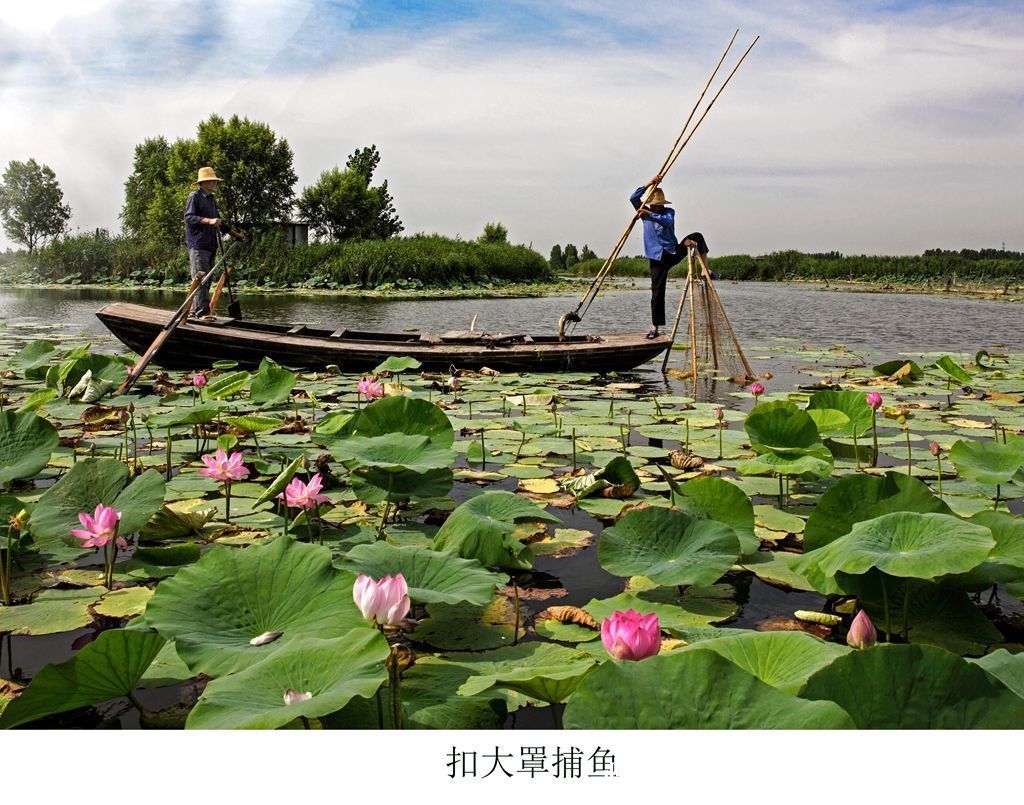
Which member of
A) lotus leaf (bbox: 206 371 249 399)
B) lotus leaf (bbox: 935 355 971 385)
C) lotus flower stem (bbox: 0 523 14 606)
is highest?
lotus leaf (bbox: 935 355 971 385)

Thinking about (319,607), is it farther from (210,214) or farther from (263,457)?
(210,214)

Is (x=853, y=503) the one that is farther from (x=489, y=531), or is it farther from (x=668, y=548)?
(x=489, y=531)

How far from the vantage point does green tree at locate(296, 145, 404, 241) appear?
3045 centimetres

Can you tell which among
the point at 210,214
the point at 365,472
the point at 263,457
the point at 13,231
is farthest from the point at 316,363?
the point at 13,231

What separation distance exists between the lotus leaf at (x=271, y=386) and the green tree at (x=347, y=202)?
27296 millimetres

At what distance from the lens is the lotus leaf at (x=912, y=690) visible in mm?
848

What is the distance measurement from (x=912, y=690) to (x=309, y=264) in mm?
23705

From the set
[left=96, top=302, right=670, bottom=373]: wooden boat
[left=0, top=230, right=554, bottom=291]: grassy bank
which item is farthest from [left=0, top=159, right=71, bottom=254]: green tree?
[left=96, top=302, right=670, bottom=373]: wooden boat

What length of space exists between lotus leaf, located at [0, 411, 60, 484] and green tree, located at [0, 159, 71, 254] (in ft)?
52.6

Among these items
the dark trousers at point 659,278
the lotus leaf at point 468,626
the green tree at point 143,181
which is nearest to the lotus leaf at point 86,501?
the lotus leaf at point 468,626

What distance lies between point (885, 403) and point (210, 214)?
5.65 m

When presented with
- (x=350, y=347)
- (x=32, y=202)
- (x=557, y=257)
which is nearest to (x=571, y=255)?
(x=557, y=257)

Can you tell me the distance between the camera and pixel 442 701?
1209 mm

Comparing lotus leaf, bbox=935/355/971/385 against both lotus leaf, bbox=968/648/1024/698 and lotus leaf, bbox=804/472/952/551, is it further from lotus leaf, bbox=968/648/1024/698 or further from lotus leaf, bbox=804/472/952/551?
lotus leaf, bbox=968/648/1024/698
